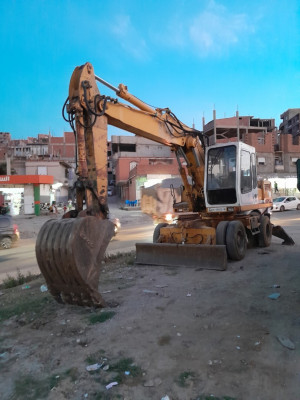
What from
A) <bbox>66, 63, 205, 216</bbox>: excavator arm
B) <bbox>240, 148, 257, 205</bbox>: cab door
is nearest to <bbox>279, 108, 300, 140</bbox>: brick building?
<bbox>240, 148, 257, 205</bbox>: cab door

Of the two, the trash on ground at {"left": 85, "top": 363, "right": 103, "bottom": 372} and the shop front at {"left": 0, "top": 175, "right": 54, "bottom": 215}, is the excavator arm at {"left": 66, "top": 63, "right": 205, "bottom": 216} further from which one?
the shop front at {"left": 0, "top": 175, "right": 54, "bottom": 215}

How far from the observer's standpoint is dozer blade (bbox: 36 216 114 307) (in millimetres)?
4199

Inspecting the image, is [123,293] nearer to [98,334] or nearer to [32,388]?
[98,334]

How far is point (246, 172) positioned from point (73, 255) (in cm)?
635

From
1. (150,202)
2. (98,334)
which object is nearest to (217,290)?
(98,334)

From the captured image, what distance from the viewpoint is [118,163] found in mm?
44000

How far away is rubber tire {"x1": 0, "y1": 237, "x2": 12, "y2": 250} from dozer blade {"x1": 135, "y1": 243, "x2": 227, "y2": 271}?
25.4 feet

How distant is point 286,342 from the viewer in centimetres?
365

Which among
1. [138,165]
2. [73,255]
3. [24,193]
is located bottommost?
[73,255]

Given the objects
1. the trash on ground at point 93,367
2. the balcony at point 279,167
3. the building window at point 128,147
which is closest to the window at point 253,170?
the trash on ground at point 93,367

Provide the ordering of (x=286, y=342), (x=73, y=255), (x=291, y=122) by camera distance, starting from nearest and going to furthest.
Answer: (x=286, y=342)
(x=73, y=255)
(x=291, y=122)

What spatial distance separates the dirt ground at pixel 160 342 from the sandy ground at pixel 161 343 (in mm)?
11

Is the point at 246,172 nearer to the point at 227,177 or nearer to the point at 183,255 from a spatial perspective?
the point at 227,177

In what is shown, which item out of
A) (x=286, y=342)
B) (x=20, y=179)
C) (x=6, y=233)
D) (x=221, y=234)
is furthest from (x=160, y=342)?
(x=20, y=179)
